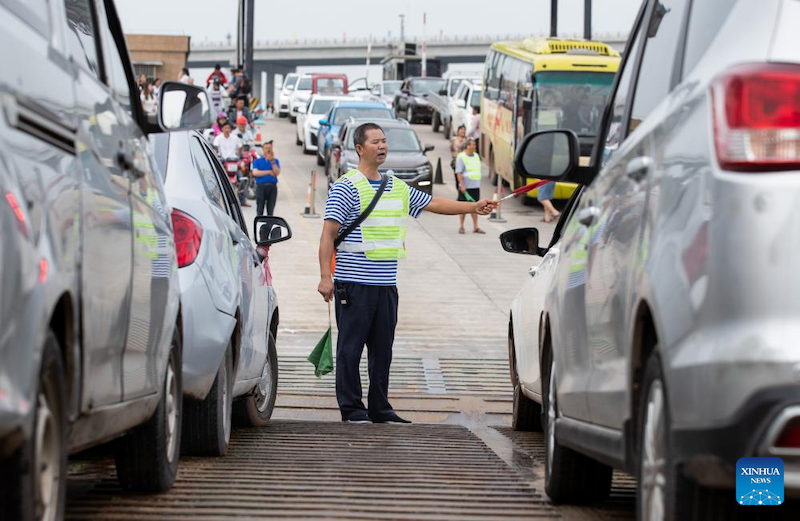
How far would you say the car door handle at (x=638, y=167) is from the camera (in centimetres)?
411

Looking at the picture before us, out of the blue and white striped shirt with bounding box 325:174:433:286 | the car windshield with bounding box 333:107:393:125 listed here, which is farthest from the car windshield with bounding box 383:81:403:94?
the blue and white striped shirt with bounding box 325:174:433:286

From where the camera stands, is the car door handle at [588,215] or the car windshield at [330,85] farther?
the car windshield at [330,85]

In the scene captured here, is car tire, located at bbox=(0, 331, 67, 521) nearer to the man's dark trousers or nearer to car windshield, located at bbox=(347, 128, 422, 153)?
the man's dark trousers

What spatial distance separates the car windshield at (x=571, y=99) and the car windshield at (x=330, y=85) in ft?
89.3

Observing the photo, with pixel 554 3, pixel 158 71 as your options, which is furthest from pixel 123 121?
pixel 158 71

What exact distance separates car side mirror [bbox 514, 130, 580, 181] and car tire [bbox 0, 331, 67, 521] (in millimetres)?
2233

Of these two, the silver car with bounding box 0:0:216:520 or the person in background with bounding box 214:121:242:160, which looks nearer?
the silver car with bounding box 0:0:216:520

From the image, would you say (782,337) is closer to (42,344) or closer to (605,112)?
(42,344)

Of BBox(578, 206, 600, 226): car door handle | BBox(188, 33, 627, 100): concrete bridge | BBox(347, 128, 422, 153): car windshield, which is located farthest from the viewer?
BBox(188, 33, 627, 100): concrete bridge

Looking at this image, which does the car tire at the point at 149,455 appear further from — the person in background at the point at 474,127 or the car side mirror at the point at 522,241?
the person in background at the point at 474,127

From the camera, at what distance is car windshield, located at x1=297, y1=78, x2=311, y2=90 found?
59.0 meters

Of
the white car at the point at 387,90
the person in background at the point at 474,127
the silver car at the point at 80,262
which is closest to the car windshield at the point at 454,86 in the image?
the person in background at the point at 474,127

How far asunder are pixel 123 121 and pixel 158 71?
50.6 metres

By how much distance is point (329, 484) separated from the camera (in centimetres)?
595
